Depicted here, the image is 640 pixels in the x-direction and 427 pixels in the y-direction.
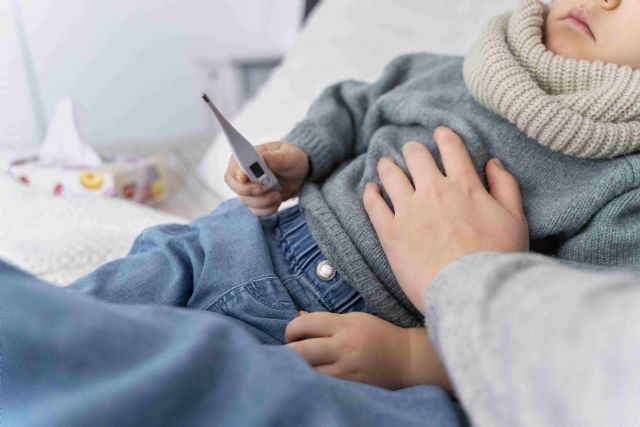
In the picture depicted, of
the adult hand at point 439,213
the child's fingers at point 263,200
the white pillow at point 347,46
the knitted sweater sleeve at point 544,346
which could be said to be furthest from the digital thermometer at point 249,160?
the white pillow at point 347,46

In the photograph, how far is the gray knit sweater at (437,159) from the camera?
575 mm

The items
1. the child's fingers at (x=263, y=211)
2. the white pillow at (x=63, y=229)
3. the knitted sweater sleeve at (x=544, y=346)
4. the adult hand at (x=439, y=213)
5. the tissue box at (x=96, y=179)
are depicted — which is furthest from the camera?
the tissue box at (x=96, y=179)

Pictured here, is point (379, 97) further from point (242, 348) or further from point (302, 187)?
point (242, 348)

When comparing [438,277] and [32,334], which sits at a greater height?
[32,334]

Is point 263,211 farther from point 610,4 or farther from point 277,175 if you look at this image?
point 610,4

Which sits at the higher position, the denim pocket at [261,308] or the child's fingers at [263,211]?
the child's fingers at [263,211]

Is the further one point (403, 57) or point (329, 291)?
point (403, 57)

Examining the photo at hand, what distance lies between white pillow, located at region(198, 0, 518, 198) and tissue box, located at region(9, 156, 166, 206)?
143mm

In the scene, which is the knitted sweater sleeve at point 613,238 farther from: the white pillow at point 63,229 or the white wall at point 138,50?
the white wall at point 138,50

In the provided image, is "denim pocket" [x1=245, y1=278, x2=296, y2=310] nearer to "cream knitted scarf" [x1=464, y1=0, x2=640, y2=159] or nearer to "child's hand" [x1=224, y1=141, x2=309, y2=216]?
"child's hand" [x1=224, y1=141, x2=309, y2=216]

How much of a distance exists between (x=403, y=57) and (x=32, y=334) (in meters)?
0.72

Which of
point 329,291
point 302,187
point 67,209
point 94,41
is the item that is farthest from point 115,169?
point 94,41

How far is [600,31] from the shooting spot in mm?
603

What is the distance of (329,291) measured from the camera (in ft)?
2.05
